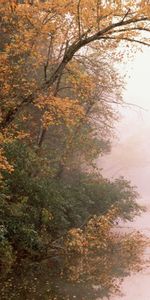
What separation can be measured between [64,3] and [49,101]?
124 inches

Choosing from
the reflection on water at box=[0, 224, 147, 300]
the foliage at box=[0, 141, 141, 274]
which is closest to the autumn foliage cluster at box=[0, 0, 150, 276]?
the foliage at box=[0, 141, 141, 274]

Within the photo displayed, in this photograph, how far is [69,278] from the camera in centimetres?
1719

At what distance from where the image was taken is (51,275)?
20062mm

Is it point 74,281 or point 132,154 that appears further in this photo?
point 132,154

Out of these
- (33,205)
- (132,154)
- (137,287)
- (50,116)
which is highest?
(132,154)

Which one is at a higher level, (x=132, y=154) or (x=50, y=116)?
(x=132, y=154)

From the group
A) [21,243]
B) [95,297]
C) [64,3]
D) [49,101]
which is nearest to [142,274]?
[95,297]

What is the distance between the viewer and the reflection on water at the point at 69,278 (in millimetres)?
16609

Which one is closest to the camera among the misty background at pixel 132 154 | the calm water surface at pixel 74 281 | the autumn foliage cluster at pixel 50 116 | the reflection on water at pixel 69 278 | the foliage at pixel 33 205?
the autumn foliage cluster at pixel 50 116

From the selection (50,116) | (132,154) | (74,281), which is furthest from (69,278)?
(132,154)

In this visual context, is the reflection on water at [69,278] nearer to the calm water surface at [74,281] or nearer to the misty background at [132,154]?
the calm water surface at [74,281]

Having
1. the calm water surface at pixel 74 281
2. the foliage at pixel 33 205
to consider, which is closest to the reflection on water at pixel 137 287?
the calm water surface at pixel 74 281

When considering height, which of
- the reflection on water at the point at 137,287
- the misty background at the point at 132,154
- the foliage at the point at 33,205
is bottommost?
the reflection on water at the point at 137,287

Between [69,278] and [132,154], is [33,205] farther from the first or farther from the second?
[132,154]
